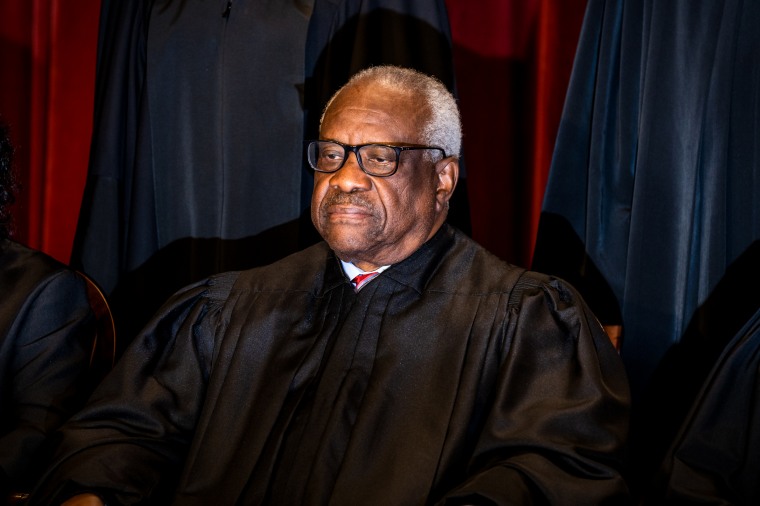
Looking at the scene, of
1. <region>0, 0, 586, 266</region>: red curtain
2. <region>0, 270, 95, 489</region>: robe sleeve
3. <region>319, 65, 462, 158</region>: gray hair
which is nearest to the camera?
<region>0, 270, 95, 489</region>: robe sleeve

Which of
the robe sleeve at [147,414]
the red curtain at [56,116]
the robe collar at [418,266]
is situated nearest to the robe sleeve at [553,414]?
the robe collar at [418,266]

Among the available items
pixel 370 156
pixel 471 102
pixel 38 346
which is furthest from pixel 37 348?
pixel 471 102

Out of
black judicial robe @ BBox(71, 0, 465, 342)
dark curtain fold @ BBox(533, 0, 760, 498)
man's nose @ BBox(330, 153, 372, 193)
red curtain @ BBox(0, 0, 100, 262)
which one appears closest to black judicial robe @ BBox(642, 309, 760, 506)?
dark curtain fold @ BBox(533, 0, 760, 498)

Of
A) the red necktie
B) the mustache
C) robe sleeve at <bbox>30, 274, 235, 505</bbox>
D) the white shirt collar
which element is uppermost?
the mustache

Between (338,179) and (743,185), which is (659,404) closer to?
(743,185)

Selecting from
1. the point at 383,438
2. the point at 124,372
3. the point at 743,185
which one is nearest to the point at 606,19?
the point at 743,185

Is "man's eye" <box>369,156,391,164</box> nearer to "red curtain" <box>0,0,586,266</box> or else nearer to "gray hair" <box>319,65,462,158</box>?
"gray hair" <box>319,65,462,158</box>

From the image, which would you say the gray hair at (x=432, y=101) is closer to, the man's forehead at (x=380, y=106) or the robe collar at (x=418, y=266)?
the man's forehead at (x=380, y=106)

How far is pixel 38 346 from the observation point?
2.36 metres

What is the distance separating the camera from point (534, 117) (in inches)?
129

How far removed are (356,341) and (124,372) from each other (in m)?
0.56

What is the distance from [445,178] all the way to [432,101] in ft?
0.66

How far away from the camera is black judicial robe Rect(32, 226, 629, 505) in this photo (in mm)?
1834

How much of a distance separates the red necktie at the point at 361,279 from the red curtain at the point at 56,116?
6.48ft
